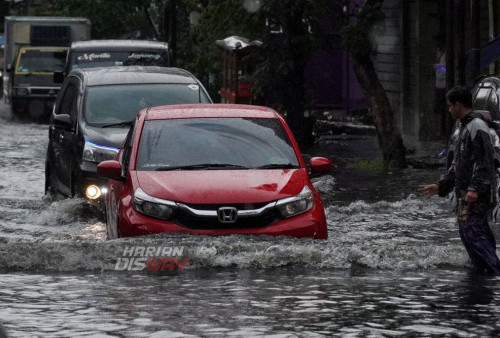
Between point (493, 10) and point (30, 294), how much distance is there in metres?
17.8

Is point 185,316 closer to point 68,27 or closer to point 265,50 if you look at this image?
point 265,50

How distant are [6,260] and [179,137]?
1.93 metres

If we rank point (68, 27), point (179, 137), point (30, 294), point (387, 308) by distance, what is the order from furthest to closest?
point (68, 27), point (179, 137), point (30, 294), point (387, 308)

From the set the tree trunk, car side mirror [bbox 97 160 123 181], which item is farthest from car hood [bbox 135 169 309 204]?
the tree trunk

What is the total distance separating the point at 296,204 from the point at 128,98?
626 centimetres

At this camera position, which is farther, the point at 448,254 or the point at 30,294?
the point at 448,254

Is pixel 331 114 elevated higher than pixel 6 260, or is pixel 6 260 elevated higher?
pixel 6 260

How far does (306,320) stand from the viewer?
9.28 metres

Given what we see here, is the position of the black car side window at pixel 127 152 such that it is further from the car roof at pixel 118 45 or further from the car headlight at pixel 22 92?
Result: the car headlight at pixel 22 92

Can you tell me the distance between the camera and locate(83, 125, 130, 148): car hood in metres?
16.8

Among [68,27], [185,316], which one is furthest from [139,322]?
[68,27]

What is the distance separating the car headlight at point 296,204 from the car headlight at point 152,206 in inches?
33.3

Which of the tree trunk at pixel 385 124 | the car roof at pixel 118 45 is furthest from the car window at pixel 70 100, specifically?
the car roof at pixel 118 45

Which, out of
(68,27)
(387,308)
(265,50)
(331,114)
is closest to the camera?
(387,308)
